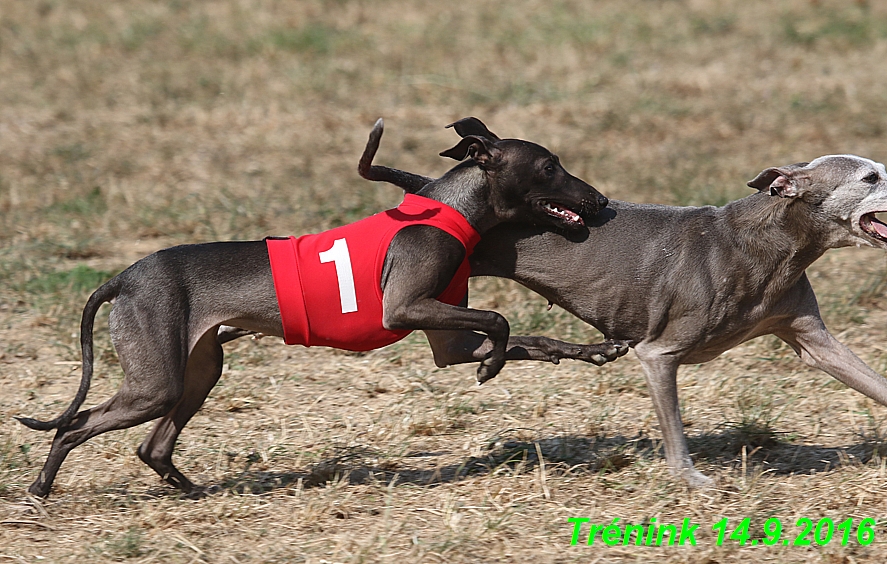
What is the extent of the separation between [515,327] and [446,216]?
208 cm

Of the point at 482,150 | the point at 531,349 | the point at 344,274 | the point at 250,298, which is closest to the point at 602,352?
the point at 531,349

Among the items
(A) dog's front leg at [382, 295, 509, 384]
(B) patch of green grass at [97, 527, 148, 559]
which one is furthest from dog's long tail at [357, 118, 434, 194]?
(B) patch of green grass at [97, 527, 148, 559]

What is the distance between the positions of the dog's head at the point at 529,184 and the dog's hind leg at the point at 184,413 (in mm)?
1421

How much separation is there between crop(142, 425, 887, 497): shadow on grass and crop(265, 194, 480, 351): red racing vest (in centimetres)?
70

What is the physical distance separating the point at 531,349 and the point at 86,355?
1956mm

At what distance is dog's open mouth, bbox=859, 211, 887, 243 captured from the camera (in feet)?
16.0

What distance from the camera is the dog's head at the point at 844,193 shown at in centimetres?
492

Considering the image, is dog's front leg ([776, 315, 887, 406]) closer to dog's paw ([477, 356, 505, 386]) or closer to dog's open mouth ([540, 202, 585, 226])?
dog's open mouth ([540, 202, 585, 226])

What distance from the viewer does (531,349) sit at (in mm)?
5137

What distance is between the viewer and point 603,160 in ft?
33.6

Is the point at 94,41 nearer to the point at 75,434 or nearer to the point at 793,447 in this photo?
the point at 75,434

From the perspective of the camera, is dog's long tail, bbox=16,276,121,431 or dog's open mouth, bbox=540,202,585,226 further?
dog's open mouth, bbox=540,202,585,226

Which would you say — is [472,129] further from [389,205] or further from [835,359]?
[389,205]

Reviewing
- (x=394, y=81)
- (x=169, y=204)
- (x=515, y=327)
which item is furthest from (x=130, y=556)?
(x=394, y=81)
